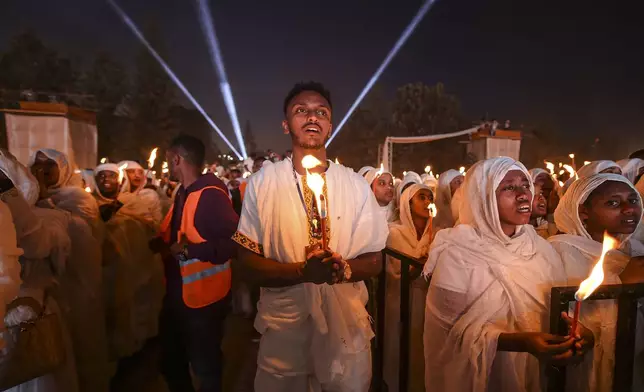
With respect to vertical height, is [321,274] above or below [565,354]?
above

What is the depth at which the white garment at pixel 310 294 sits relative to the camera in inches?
85.9

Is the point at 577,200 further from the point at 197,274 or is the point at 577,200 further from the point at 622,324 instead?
the point at 197,274

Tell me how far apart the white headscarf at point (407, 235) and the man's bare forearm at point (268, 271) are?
242 centimetres

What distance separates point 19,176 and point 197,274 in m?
1.52

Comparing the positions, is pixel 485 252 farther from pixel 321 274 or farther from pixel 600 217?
pixel 321 274

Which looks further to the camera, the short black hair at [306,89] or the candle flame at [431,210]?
the candle flame at [431,210]

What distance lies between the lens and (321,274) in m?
1.86

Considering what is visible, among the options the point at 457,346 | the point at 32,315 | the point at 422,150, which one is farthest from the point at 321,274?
the point at 422,150

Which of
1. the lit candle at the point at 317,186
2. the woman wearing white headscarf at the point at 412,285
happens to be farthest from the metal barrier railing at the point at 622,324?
the lit candle at the point at 317,186

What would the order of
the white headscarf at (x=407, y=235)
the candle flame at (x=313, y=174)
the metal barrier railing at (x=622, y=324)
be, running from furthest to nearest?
the white headscarf at (x=407, y=235), the metal barrier railing at (x=622, y=324), the candle flame at (x=313, y=174)

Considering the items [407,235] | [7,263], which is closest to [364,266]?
[7,263]

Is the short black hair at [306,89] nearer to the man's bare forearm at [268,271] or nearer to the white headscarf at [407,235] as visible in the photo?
the man's bare forearm at [268,271]

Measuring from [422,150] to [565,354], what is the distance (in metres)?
31.1

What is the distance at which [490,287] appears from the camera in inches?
95.7
